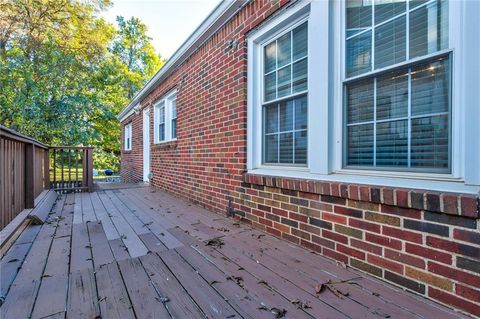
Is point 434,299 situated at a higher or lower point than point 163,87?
lower

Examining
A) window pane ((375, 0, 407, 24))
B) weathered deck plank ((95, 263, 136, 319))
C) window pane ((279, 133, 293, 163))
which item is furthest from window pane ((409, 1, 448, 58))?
weathered deck plank ((95, 263, 136, 319))

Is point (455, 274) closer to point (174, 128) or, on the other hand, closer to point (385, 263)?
point (385, 263)

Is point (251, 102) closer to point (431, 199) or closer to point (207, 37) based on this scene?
→ point (207, 37)

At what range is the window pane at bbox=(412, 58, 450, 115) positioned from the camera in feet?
5.23

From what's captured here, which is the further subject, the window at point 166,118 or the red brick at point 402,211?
the window at point 166,118

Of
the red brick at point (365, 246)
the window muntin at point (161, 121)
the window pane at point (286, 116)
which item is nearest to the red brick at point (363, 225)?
the red brick at point (365, 246)

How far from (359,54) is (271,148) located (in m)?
1.32

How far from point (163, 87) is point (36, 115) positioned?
551 centimetres

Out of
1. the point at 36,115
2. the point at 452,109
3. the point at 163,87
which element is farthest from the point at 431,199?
the point at 36,115

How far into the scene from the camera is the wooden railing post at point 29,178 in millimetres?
3551

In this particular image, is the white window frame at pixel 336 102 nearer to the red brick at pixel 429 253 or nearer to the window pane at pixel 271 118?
the window pane at pixel 271 118

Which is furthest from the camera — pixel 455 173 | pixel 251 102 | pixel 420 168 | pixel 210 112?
pixel 210 112

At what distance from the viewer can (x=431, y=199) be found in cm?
151

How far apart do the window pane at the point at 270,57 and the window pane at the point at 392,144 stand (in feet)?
4.88
